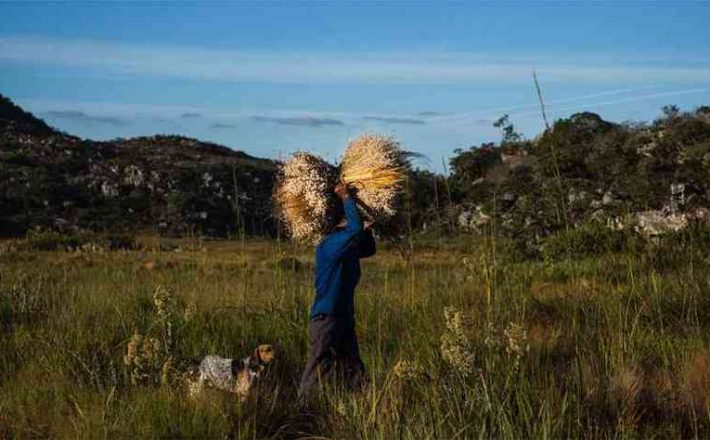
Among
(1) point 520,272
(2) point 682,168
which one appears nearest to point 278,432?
(1) point 520,272

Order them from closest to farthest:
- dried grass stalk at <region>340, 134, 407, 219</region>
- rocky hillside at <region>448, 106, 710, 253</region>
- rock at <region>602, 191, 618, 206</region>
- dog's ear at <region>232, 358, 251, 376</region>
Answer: dried grass stalk at <region>340, 134, 407, 219</region> → dog's ear at <region>232, 358, 251, 376</region> → rocky hillside at <region>448, 106, 710, 253</region> → rock at <region>602, 191, 618, 206</region>

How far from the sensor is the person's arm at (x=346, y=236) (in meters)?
5.61

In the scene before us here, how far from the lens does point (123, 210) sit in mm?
33531

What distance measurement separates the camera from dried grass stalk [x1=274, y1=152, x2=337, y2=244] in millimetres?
5668

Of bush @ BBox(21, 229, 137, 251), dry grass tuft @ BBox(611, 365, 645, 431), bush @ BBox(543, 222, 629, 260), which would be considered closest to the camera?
dry grass tuft @ BBox(611, 365, 645, 431)

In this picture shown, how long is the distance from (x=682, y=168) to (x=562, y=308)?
9.41m

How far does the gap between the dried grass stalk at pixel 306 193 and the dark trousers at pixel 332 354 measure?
619 mm

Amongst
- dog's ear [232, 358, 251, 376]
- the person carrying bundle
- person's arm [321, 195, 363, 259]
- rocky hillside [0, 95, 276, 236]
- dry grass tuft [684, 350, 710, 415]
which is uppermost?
rocky hillside [0, 95, 276, 236]

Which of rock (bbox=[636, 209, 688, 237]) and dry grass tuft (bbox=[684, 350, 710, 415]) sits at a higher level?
rock (bbox=[636, 209, 688, 237])

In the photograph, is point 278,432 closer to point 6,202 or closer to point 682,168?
point 682,168

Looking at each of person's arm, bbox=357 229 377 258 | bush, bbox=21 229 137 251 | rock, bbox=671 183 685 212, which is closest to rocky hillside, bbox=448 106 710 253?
rock, bbox=671 183 685 212

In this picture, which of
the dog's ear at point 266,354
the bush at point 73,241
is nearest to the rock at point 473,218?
the dog's ear at point 266,354

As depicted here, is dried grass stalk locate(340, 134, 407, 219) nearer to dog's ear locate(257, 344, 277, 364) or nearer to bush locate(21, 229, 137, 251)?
dog's ear locate(257, 344, 277, 364)

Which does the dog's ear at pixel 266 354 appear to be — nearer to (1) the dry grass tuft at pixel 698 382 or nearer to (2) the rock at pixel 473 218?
A: (1) the dry grass tuft at pixel 698 382
